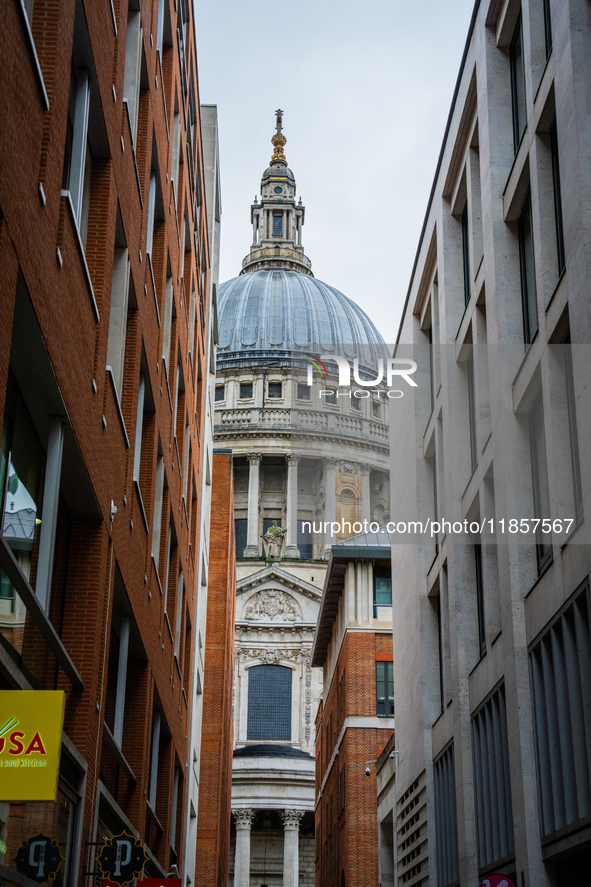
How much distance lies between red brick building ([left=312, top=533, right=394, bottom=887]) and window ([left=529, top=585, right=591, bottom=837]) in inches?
967

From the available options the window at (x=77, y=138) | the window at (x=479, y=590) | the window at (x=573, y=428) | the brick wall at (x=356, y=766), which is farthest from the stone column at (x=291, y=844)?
the window at (x=77, y=138)

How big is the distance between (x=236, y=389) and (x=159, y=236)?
8359 centimetres

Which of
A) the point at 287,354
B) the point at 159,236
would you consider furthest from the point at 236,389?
the point at 159,236

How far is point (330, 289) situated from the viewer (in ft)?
379

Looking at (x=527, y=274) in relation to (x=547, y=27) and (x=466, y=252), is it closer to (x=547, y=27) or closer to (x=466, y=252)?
(x=547, y=27)

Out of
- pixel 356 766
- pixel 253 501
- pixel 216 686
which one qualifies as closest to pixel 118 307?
pixel 356 766

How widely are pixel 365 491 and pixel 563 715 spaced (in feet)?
287

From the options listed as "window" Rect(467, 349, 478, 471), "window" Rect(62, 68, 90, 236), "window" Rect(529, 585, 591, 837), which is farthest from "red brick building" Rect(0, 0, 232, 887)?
"window" Rect(467, 349, 478, 471)

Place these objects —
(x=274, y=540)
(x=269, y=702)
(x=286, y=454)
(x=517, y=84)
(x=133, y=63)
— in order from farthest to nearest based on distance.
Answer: (x=286, y=454)
(x=274, y=540)
(x=269, y=702)
(x=517, y=84)
(x=133, y=63)

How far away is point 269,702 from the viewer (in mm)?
77000

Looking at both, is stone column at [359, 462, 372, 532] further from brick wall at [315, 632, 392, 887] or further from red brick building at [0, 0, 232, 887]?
red brick building at [0, 0, 232, 887]

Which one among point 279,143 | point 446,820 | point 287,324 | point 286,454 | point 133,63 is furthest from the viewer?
point 279,143

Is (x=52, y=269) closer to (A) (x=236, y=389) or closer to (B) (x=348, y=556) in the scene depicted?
(B) (x=348, y=556)

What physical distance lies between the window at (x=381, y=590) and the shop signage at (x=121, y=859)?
29161 millimetres
